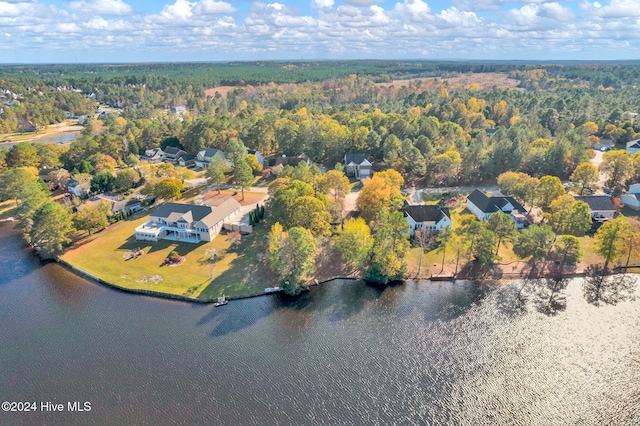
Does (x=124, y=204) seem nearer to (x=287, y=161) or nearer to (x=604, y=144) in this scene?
(x=287, y=161)

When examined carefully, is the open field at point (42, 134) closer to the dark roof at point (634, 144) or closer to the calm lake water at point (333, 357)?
the calm lake water at point (333, 357)

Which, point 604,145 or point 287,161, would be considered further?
point 604,145

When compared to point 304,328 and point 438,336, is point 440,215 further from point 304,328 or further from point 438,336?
point 304,328

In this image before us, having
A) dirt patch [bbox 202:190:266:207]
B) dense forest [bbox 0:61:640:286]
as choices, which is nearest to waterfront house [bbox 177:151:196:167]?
dense forest [bbox 0:61:640:286]

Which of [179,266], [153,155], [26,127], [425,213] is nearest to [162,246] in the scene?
[179,266]

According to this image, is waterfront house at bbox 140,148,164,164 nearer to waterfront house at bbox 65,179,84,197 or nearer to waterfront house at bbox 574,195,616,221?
waterfront house at bbox 65,179,84,197

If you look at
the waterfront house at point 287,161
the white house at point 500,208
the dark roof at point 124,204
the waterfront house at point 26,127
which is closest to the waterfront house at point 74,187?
the dark roof at point 124,204
